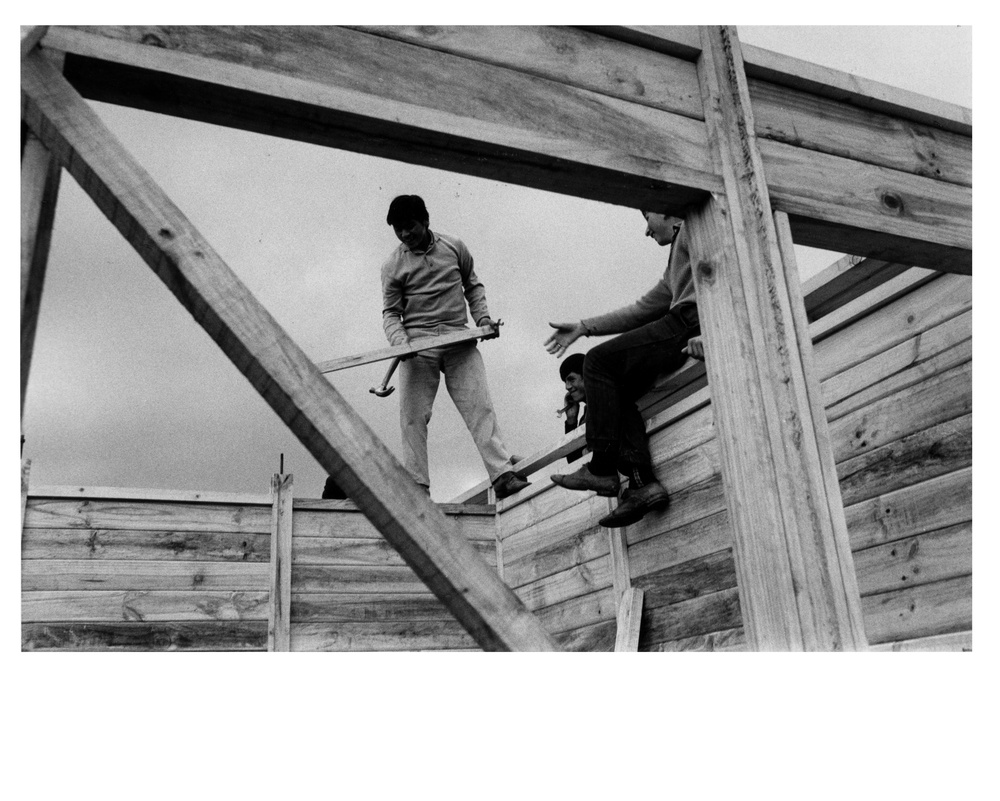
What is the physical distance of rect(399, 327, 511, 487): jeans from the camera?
515 cm

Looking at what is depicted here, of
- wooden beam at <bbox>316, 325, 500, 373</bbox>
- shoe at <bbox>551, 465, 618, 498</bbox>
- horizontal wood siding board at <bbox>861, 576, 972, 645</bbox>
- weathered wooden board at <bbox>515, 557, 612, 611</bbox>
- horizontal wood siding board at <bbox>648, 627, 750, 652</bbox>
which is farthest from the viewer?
wooden beam at <bbox>316, 325, 500, 373</bbox>

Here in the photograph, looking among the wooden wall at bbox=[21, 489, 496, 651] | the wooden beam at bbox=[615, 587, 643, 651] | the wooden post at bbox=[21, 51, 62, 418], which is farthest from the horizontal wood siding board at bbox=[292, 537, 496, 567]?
the wooden post at bbox=[21, 51, 62, 418]

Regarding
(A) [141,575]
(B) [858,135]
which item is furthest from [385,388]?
(B) [858,135]

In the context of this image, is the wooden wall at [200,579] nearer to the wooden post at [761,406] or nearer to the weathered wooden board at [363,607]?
the weathered wooden board at [363,607]

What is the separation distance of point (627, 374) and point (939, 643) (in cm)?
169

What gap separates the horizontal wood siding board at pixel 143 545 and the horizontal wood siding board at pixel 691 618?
A: 6.53ft

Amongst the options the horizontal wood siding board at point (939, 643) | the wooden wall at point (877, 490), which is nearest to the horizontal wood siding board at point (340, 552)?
the wooden wall at point (877, 490)

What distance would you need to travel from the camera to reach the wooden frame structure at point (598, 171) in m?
1.81

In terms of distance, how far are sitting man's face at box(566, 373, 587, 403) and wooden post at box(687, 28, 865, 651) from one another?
8.58 feet

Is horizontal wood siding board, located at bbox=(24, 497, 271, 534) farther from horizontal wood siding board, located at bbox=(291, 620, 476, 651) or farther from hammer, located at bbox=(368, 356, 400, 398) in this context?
hammer, located at bbox=(368, 356, 400, 398)

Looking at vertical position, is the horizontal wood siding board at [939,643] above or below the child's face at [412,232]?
below
